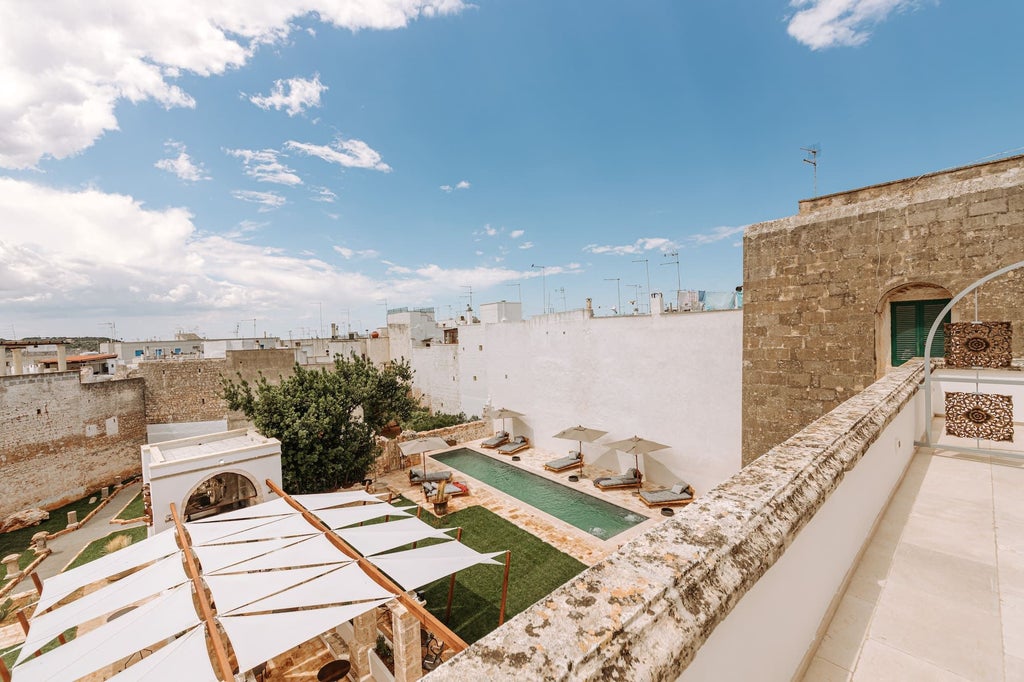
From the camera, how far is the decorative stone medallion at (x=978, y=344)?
18.1 ft

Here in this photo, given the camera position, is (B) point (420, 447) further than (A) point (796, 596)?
Yes

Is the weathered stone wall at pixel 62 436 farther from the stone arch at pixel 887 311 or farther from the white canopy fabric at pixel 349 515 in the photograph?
the stone arch at pixel 887 311

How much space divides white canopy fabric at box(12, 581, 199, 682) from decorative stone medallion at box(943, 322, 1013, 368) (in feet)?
34.8

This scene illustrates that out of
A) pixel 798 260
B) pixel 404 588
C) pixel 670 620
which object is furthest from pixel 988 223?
pixel 404 588

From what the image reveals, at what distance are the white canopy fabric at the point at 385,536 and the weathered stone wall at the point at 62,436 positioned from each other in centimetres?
2041

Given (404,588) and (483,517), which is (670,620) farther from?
(483,517)

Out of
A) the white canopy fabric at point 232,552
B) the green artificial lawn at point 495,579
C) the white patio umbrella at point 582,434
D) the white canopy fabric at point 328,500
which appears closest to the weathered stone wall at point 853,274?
the green artificial lawn at point 495,579

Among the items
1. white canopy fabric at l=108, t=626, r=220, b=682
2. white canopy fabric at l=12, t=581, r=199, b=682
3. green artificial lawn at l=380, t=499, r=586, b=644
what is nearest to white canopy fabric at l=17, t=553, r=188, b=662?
white canopy fabric at l=12, t=581, r=199, b=682

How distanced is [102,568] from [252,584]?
138 inches

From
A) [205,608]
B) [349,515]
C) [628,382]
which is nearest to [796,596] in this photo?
[205,608]

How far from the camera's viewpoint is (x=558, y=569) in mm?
10523

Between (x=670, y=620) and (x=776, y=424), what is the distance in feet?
34.8

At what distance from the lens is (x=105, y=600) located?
6.49 meters

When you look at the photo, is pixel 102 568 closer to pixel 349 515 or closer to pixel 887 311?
pixel 349 515
